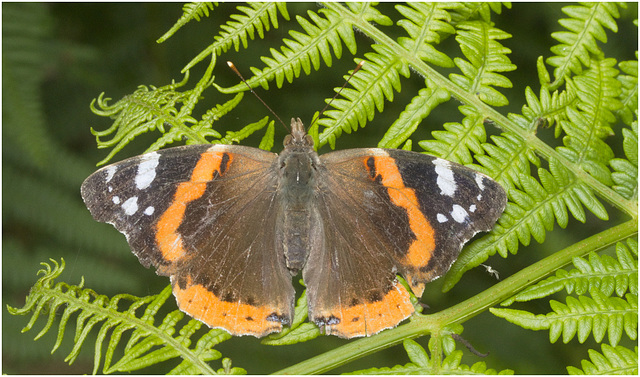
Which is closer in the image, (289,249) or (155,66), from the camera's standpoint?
(289,249)

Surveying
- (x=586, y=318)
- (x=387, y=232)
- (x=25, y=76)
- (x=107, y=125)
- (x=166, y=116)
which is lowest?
(x=586, y=318)

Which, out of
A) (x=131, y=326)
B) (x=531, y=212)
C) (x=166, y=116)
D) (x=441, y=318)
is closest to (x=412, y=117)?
(x=531, y=212)

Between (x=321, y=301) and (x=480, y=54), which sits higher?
(x=480, y=54)

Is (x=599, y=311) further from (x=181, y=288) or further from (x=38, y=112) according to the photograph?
(x=38, y=112)

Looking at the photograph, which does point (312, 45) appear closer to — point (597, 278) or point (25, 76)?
point (597, 278)

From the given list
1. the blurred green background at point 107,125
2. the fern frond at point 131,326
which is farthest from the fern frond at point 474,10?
the fern frond at point 131,326

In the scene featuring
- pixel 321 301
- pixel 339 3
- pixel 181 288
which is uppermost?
pixel 339 3

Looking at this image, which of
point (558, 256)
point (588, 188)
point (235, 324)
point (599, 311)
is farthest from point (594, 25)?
point (235, 324)
